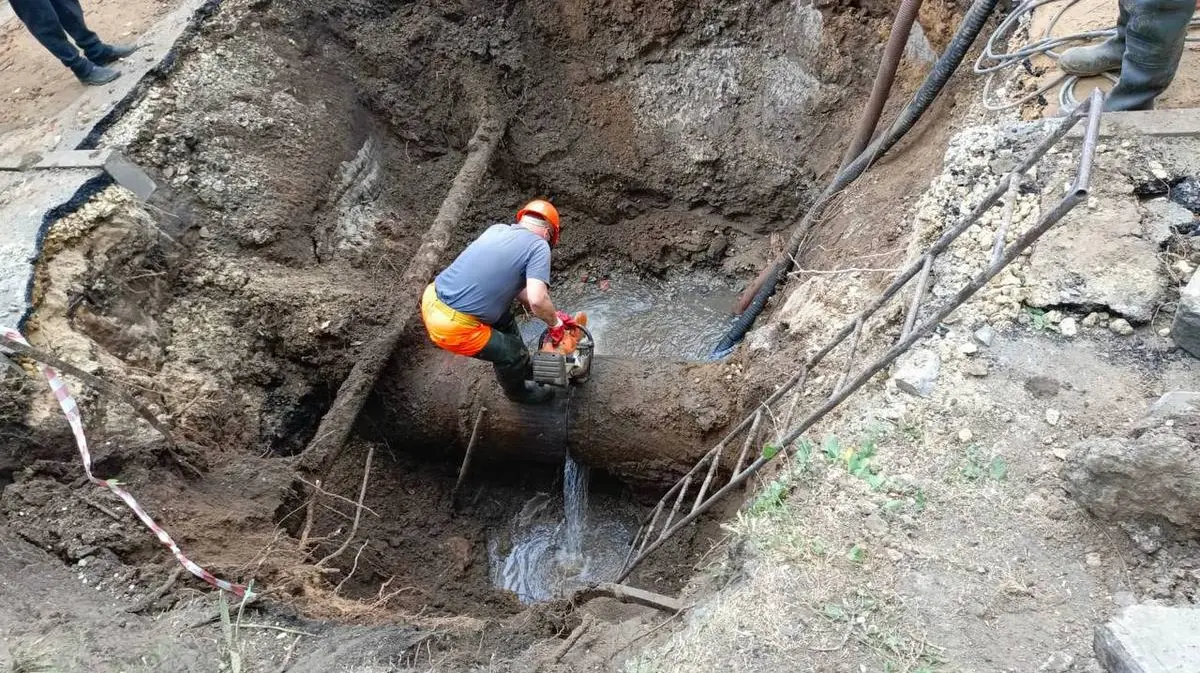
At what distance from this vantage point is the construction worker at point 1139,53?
296 cm

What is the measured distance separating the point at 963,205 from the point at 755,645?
237 centimetres

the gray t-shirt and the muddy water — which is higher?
the gray t-shirt

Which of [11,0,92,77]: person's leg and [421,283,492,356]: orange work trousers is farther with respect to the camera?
[11,0,92,77]: person's leg

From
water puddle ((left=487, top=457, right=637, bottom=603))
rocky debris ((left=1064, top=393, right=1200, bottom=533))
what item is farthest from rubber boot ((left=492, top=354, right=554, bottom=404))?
rocky debris ((left=1064, top=393, right=1200, bottom=533))

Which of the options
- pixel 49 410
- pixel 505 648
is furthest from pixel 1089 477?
pixel 49 410

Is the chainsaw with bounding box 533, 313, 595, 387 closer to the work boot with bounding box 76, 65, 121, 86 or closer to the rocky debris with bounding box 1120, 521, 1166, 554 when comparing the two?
the rocky debris with bounding box 1120, 521, 1166, 554

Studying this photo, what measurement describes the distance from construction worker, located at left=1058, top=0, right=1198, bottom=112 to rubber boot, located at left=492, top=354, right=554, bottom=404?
3287mm

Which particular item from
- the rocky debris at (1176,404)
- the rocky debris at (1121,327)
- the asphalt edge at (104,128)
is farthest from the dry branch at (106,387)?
the rocky debris at (1121,327)

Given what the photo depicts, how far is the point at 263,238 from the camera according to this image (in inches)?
177

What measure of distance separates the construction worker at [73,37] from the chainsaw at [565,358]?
3.42 m

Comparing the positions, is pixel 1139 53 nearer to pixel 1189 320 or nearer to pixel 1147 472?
pixel 1189 320

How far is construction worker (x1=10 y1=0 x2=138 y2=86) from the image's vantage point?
4.35m

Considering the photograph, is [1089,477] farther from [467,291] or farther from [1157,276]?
[467,291]

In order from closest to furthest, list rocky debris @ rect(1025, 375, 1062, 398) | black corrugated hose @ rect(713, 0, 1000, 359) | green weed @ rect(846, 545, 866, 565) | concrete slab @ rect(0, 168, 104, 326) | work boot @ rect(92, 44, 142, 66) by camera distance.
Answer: green weed @ rect(846, 545, 866, 565), rocky debris @ rect(1025, 375, 1062, 398), concrete slab @ rect(0, 168, 104, 326), black corrugated hose @ rect(713, 0, 1000, 359), work boot @ rect(92, 44, 142, 66)
